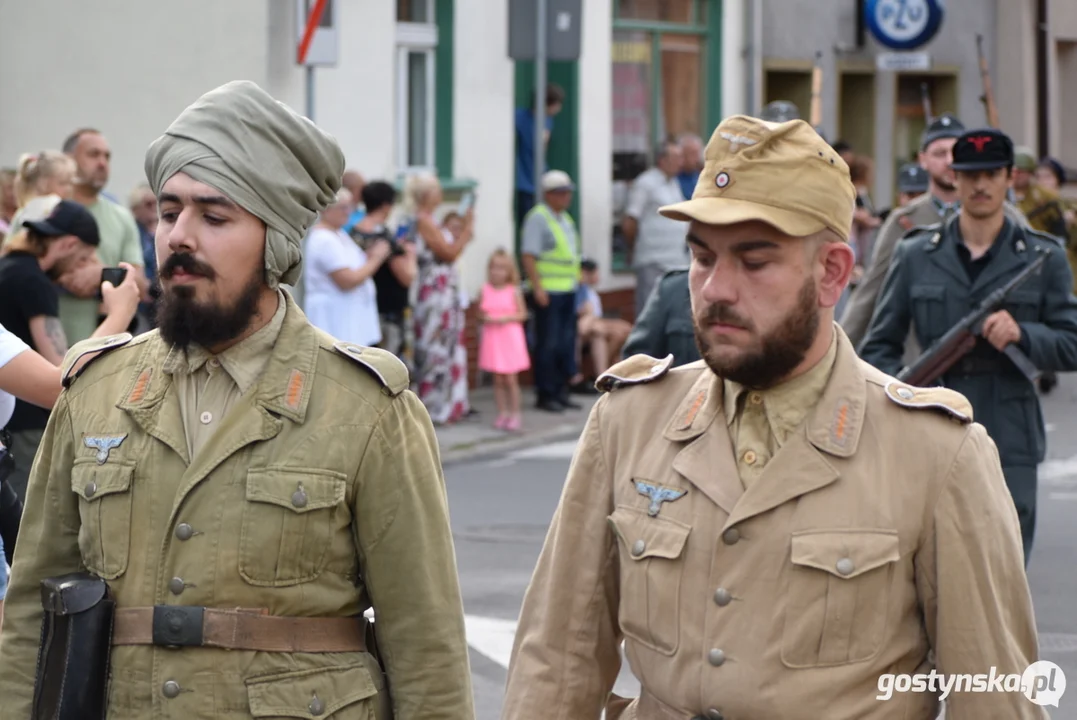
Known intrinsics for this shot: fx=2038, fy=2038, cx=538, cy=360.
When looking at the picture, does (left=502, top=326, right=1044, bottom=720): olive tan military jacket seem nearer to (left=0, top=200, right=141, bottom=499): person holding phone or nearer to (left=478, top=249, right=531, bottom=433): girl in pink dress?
(left=0, top=200, right=141, bottom=499): person holding phone

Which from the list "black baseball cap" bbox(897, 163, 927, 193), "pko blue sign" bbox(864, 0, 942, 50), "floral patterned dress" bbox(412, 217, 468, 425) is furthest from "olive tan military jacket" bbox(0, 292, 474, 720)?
"pko blue sign" bbox(864, 0, 942, 50)

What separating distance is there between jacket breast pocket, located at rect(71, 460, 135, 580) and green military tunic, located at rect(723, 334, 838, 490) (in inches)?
42.9

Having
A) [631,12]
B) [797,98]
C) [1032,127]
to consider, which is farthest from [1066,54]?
[631,12]

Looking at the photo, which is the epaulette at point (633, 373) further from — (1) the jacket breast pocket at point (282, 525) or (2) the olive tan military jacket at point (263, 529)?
(1) the jacket breast pocket at point (282, 525)

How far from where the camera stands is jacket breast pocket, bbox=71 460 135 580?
3631 mm

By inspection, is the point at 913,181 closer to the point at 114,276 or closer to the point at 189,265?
the point at 114,276

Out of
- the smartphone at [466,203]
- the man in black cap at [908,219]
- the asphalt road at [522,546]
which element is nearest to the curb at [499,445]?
the asphalt road at [522,546]

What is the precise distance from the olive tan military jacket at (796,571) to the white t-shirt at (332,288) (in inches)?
415

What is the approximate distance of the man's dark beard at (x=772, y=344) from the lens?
129 inches

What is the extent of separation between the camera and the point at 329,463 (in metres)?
3.67

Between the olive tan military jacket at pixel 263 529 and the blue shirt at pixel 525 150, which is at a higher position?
the blue shirt at pixel 525 150

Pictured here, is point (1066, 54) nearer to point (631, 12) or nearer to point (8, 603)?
point (631, 12)

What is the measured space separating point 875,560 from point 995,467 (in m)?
0.29

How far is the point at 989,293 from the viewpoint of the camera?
7500 mm
